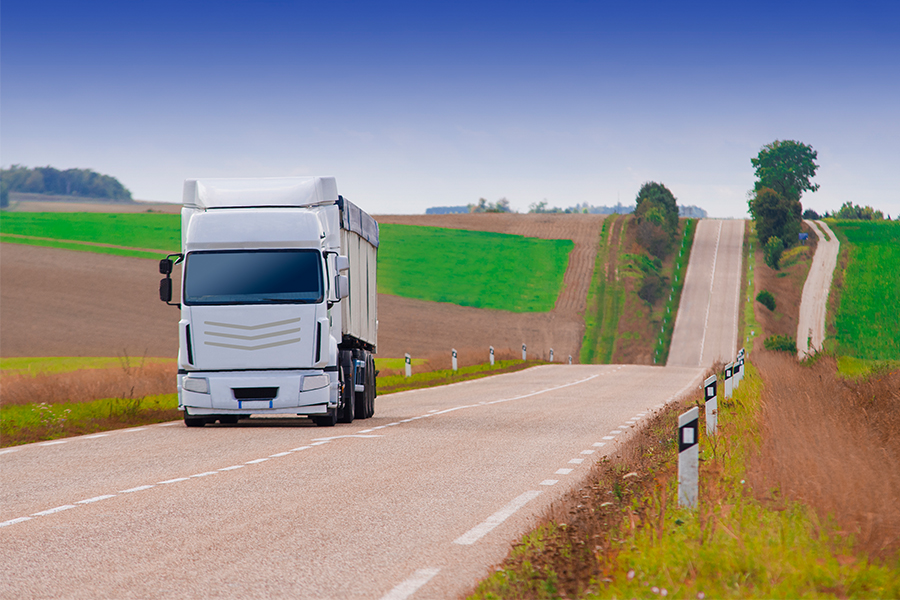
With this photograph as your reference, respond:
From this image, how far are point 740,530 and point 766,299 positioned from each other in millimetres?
70874

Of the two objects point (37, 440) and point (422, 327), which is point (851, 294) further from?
point (37, 440)

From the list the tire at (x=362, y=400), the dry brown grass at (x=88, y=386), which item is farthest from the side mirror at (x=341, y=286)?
the dry brown grass at (x=88, y=386)

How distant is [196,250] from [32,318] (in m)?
41.7

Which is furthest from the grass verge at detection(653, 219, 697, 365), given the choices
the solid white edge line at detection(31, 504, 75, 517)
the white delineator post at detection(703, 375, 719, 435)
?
the solid white edge line at detection(31, 504, 75, 517)

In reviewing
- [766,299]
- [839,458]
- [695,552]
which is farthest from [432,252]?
[695,552]

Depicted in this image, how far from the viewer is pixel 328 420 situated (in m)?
17.9

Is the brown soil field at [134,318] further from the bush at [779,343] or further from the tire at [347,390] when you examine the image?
the tire at [347,390]

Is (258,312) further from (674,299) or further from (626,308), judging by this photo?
(674,299)

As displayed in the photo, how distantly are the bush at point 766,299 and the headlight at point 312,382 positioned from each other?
62.0 metres

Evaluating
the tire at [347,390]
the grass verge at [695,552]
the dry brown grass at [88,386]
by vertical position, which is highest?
the grass verge at [695,552]

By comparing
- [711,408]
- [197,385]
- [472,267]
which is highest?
[711,408]

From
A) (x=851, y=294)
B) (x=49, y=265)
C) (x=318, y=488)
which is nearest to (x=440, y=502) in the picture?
(x=318, y=488)

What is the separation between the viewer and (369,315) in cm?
2136

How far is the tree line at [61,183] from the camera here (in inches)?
6275
